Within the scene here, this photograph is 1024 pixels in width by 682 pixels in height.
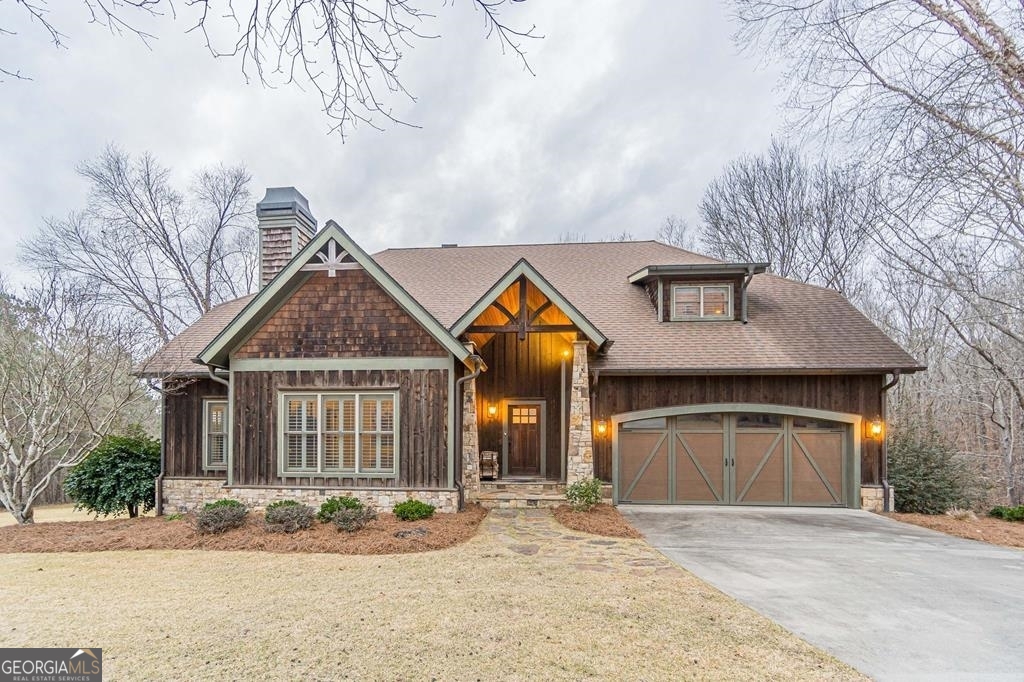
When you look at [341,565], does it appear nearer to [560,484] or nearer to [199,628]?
[199,628]

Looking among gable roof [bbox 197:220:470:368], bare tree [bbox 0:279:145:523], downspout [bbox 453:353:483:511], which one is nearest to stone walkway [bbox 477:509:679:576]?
downspout [bbox 453:353:483:511]

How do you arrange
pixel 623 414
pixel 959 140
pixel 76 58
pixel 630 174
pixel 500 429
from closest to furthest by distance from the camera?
pixel 76 58, pixel 959 140, pixel 623 414, pixel 500 429, pixel 630 174

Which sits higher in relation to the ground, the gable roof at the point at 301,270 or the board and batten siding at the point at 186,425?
the gable roof at the point at 301,270

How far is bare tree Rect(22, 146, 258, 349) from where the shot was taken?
61.3 feet

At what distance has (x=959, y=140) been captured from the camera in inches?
249

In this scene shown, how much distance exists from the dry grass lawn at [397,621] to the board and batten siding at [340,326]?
394 centimetres

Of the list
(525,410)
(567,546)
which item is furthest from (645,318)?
(567,546)

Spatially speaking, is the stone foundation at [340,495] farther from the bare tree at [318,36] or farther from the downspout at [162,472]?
the bare tree at [318,36]

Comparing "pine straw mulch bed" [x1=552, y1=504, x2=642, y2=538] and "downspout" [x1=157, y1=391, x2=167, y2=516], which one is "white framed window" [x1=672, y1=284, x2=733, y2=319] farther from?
"downspout" [x1=157, y1=391, x2=167, y2=516]

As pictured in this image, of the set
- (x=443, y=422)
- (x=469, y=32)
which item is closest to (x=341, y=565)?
(x=443, y=422)

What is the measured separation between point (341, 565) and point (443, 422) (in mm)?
3245

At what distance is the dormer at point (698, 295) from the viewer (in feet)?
40.3

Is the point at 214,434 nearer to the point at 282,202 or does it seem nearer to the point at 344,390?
the point at 344,390

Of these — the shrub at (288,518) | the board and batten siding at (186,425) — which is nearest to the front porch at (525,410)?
the shrub at (288,518)
